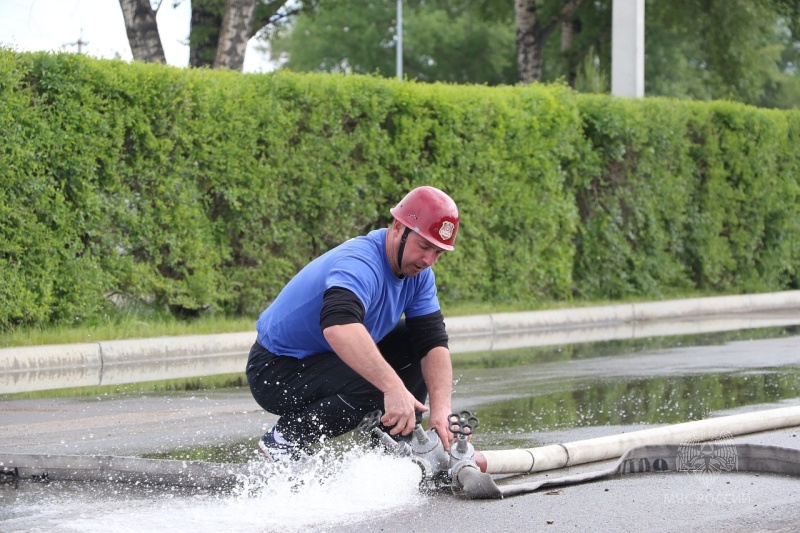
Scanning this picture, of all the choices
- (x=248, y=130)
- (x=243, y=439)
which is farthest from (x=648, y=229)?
(x=243, y=439)

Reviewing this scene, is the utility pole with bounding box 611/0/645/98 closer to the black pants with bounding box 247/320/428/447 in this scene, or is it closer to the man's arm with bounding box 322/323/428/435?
the black pants with bounding box 247/320/428/447

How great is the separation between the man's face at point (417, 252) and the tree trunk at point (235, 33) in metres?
13.3

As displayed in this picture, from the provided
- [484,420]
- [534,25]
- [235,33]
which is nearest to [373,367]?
[484,420]

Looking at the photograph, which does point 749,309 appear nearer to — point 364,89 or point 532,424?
point 364,89

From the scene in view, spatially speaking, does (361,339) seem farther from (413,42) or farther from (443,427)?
(413,42)

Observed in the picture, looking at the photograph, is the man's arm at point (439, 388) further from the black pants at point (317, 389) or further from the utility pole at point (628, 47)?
the utility pole at point (628, 47)

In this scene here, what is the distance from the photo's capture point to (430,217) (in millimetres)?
5477

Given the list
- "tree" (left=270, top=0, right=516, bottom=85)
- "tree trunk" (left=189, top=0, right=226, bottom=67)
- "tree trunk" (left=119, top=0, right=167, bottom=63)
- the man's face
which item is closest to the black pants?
the man's face

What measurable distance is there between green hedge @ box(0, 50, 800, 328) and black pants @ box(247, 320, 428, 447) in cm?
593

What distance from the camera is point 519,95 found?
15672 mm

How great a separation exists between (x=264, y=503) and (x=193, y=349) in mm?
6309

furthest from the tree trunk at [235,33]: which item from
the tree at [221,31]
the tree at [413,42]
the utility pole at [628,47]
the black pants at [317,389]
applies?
the tree at [413,42]

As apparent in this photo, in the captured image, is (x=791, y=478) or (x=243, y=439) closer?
(x=791, y=478)

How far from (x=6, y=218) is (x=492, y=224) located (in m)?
6.26
